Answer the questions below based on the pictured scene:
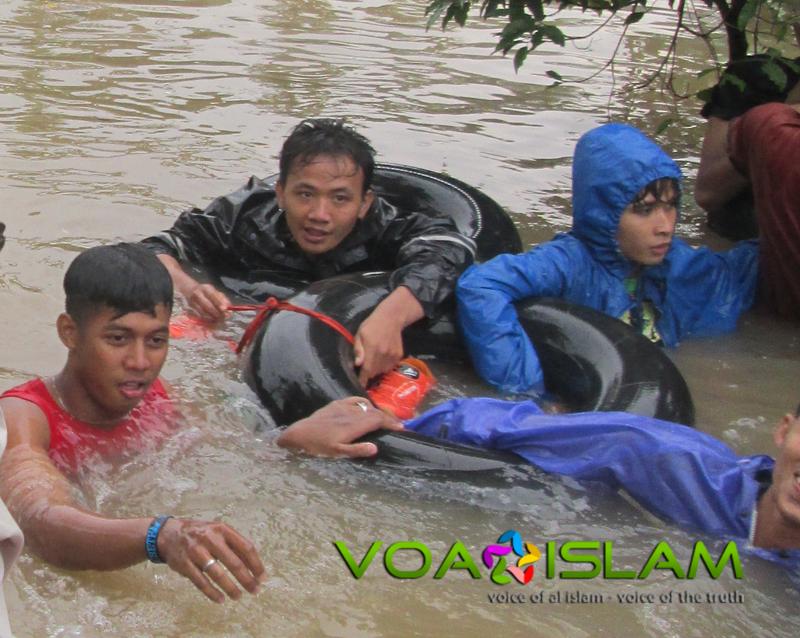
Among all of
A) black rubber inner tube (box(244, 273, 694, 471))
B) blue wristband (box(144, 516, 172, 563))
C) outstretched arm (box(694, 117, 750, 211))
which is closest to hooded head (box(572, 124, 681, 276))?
black rubber inner tube (box(244, 273, 694, 471))

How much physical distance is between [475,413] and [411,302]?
84 cm

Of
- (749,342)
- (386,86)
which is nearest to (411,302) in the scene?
(749,342)

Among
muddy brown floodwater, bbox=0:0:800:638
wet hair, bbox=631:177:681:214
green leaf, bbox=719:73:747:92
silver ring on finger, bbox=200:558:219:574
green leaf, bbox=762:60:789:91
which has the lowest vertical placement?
muddy brown floodwater, bbox=0:0:800:638

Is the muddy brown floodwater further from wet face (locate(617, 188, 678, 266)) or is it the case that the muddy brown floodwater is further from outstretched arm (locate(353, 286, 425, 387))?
wet face (locate(617, 188, 678, 266))

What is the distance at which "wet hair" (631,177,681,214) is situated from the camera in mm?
4824

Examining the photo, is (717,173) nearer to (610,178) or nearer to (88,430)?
(610,178)

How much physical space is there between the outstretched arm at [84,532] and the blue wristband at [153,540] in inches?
0.7

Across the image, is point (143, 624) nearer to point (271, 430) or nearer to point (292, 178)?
point (271, 430)

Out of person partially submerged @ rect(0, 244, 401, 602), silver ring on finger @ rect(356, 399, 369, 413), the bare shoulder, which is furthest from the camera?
silver ring on finger @ rect(356, 399, 369, 413)

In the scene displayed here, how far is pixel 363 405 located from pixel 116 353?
79cm

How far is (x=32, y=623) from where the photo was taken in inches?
115

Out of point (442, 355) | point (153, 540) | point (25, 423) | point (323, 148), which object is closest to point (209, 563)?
point (153, 540)

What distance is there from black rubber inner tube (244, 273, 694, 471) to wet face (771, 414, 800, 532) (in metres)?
0.83

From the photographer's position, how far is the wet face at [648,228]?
4844 millimetres
